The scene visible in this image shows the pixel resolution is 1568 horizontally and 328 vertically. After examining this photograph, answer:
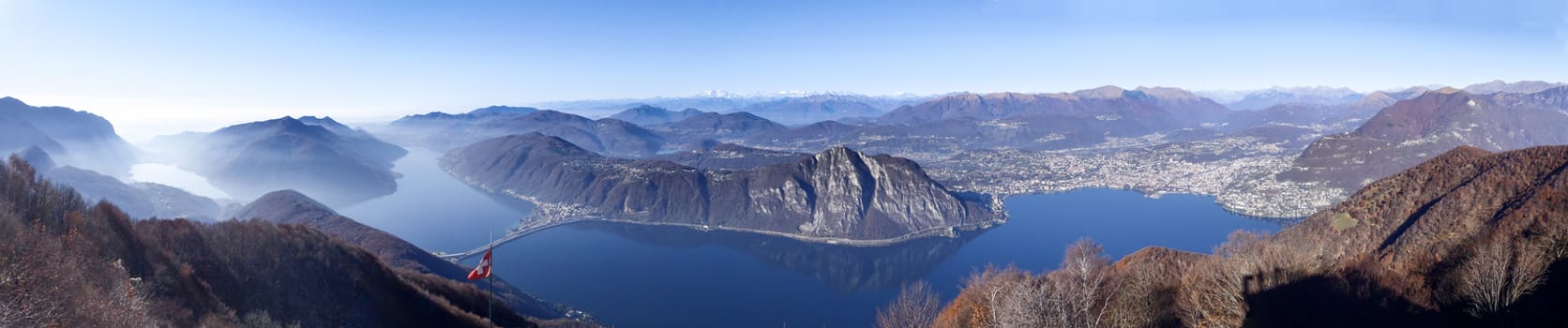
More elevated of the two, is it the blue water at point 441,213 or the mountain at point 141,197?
the mountain at point 141,197

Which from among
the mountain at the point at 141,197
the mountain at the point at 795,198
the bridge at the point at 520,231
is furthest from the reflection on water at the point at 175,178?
the bridge at the point at 520,231

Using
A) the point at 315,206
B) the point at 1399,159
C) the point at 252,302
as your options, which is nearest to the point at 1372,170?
the point at 1399,159

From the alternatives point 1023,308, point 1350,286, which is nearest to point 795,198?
point 1350,286

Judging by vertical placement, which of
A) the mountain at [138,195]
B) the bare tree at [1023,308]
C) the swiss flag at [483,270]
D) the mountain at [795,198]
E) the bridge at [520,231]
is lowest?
the bridge at [520,231]

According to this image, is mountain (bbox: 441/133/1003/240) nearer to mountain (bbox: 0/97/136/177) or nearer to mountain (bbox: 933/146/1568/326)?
mountain (bbox: 933/146/1568/326)

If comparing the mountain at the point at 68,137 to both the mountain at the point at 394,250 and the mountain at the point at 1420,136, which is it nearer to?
the mountain at the point at 394,250

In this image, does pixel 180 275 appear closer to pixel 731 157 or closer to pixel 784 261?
pixel 784 261

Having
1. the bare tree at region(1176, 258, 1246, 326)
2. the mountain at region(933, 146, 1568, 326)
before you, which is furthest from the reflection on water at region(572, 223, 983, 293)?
the bare tree at region(1176, 258, 1246, 326)

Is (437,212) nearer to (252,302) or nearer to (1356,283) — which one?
(252,302)
